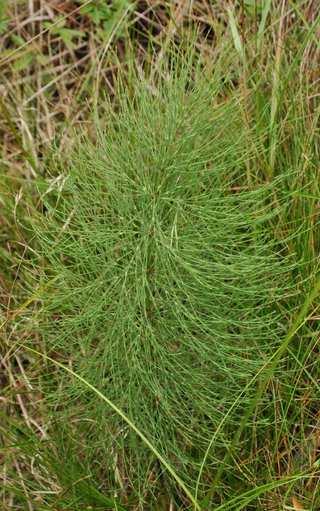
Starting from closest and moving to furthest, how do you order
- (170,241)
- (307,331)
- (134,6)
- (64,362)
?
1. (170,241)
2. (307,331)
3. (64,362)
4. (134,6)

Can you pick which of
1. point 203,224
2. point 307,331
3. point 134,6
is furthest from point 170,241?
point 134,6

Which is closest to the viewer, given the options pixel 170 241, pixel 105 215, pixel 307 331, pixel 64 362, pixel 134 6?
pixel 170 241

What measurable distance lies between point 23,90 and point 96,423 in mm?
866

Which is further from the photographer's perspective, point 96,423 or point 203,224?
point 96,423

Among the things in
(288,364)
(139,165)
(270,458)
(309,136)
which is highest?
(139,165)

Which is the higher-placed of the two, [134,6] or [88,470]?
[134,6]

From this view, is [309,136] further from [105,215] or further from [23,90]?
[23,90]

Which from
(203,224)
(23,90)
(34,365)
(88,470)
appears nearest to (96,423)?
(88,470)

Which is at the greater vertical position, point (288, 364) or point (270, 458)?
point (288, 364)

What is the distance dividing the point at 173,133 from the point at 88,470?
63 cm

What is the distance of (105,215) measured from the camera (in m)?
1.53

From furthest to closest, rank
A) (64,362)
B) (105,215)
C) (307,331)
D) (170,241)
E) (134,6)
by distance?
(134,6), (64,362), (307,331), (105,215), (170,241)

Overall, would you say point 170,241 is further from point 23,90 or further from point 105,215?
point 23,90

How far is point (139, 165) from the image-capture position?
57.9 inches
